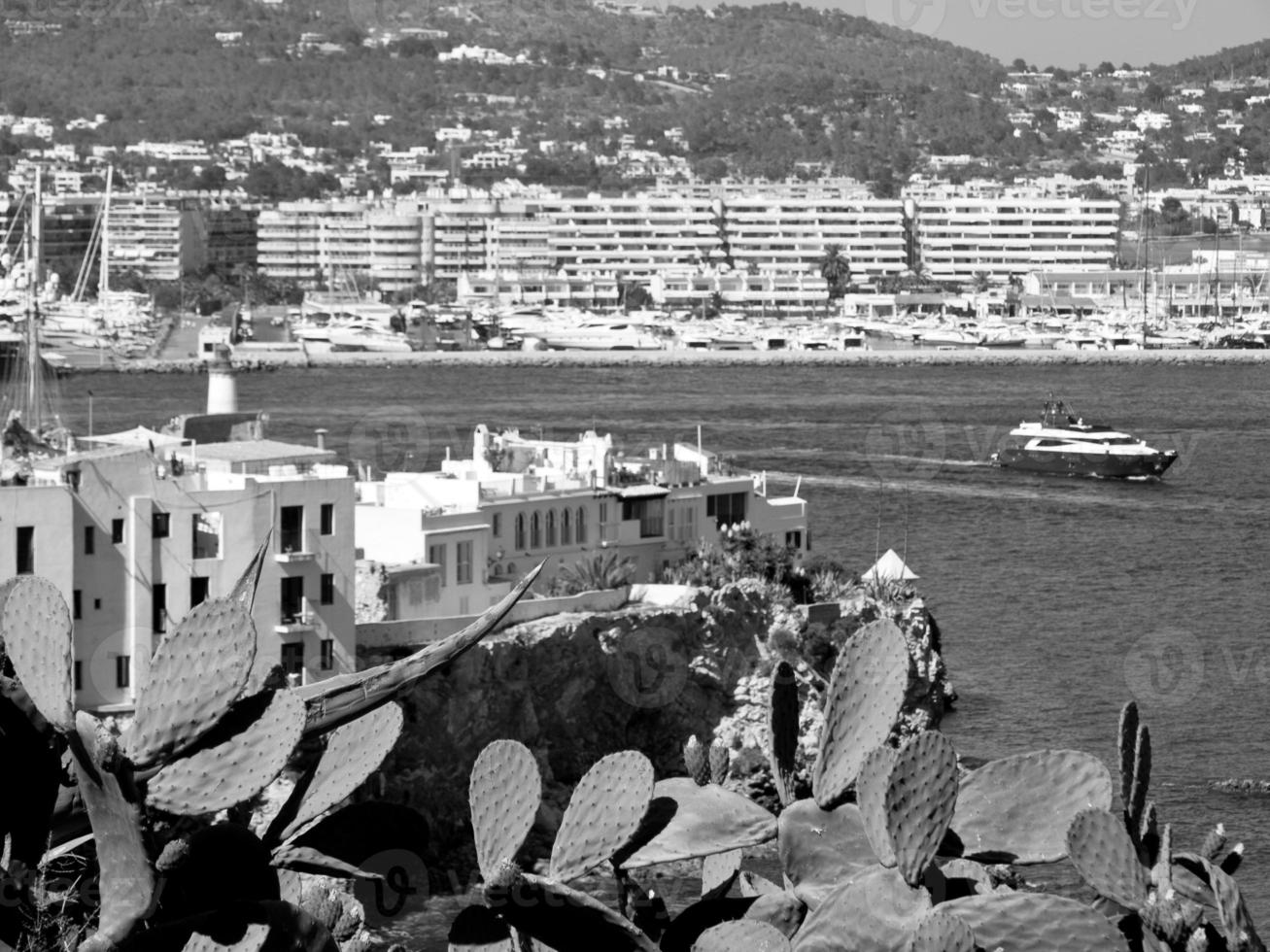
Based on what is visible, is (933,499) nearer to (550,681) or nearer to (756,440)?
(756,440)

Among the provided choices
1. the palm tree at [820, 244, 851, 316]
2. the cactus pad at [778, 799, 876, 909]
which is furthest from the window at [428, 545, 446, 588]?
the palm tree at [820, 244, 851, 316]

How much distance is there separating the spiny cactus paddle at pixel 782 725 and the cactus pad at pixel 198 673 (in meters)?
0.92

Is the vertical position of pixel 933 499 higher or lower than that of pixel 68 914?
lower

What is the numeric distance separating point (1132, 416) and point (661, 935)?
2457 inches

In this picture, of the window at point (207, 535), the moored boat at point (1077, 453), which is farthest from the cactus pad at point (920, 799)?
the moored boat at point (1077, 453)

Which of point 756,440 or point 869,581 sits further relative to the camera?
point 756,440

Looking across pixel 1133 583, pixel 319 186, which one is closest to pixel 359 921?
pixel 1133 583

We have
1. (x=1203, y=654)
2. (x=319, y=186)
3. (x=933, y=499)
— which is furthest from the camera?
(x=319, y=186)

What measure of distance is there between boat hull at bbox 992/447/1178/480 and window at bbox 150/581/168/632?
113 ft

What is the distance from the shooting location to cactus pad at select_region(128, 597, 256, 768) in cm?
293

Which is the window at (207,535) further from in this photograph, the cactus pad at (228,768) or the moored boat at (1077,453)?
the moored boat at (1077,453)

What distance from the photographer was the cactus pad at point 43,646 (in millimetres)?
3012

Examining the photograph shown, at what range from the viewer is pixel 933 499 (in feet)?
147

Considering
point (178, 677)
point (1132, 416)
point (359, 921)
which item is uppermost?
point (178, 677)
